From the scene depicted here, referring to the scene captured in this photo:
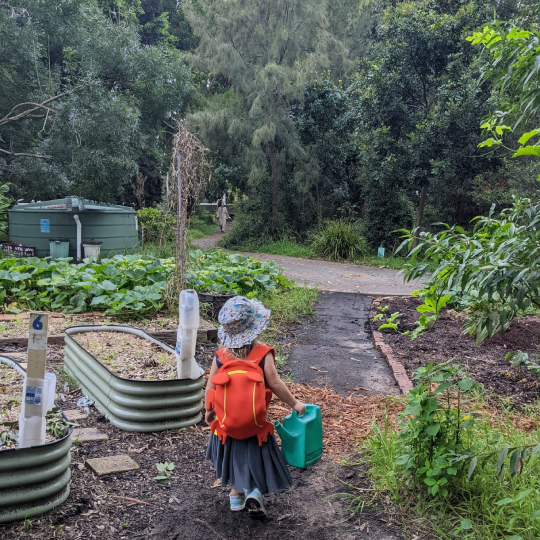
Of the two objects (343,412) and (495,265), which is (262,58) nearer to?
(343,412)

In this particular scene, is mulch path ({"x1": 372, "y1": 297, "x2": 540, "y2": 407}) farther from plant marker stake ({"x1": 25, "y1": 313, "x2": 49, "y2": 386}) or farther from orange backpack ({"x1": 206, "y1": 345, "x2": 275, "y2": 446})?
plant marker stake ({"x1": 25, "y1": 313, "x2": 49, "y2": 386})

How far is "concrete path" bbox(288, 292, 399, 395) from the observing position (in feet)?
16.4

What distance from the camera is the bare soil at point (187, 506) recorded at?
2.49 meters

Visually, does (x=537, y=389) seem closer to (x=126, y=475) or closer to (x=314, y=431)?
(x=314, y=431)

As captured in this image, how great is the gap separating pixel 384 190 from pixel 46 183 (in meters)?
10.0

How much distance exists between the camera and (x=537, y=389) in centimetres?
442

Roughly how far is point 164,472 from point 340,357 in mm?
3116

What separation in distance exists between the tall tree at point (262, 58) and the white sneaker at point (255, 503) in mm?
15219

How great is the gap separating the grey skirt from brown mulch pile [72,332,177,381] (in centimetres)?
159

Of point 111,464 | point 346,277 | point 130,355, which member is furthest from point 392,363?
point 346,277

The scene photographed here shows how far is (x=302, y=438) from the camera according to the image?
8.77 ft

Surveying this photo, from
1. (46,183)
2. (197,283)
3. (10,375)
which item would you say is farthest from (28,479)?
(46,183)

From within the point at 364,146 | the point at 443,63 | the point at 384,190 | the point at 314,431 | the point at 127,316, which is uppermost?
the point at 443,63

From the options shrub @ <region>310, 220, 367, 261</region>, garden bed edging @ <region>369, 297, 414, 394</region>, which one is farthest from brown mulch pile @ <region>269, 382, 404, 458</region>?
shrub @ <region>310, 220, 367, 261</region>
